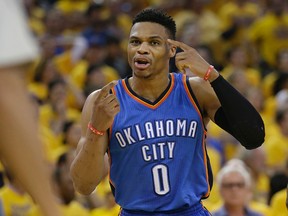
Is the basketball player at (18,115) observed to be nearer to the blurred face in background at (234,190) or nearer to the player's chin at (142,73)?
the player's chin at (142,73)

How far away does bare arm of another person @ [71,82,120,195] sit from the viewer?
458 cm

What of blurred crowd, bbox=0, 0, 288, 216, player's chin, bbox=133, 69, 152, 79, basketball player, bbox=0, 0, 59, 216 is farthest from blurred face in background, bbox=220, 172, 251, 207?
basketball player, bbox=0, 0, 59, 216

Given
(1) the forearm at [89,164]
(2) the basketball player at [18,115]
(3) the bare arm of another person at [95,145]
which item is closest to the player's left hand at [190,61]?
(3) the bare arm of another person at [95,145]

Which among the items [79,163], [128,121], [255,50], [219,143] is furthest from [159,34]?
[255,50]

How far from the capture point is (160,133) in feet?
16.0

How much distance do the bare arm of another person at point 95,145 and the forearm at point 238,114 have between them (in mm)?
611

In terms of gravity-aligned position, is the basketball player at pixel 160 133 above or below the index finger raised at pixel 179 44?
below

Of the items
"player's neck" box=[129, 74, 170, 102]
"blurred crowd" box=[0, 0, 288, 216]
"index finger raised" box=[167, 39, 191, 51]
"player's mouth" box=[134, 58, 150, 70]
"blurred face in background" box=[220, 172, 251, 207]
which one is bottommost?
"blurred crowd" box=[0, 0, 288, 216]

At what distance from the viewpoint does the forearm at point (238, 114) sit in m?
4.87

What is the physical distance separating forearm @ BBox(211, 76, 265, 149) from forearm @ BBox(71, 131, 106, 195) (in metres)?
0.70

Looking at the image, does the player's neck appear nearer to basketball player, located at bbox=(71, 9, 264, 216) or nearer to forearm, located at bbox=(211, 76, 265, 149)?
basketball player, located at bbox=(71, 9, 264, 216)

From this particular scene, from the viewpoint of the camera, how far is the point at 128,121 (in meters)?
4.93

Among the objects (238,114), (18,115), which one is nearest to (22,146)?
(18,115)

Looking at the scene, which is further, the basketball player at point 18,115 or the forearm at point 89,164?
the forearm at point 89,164
